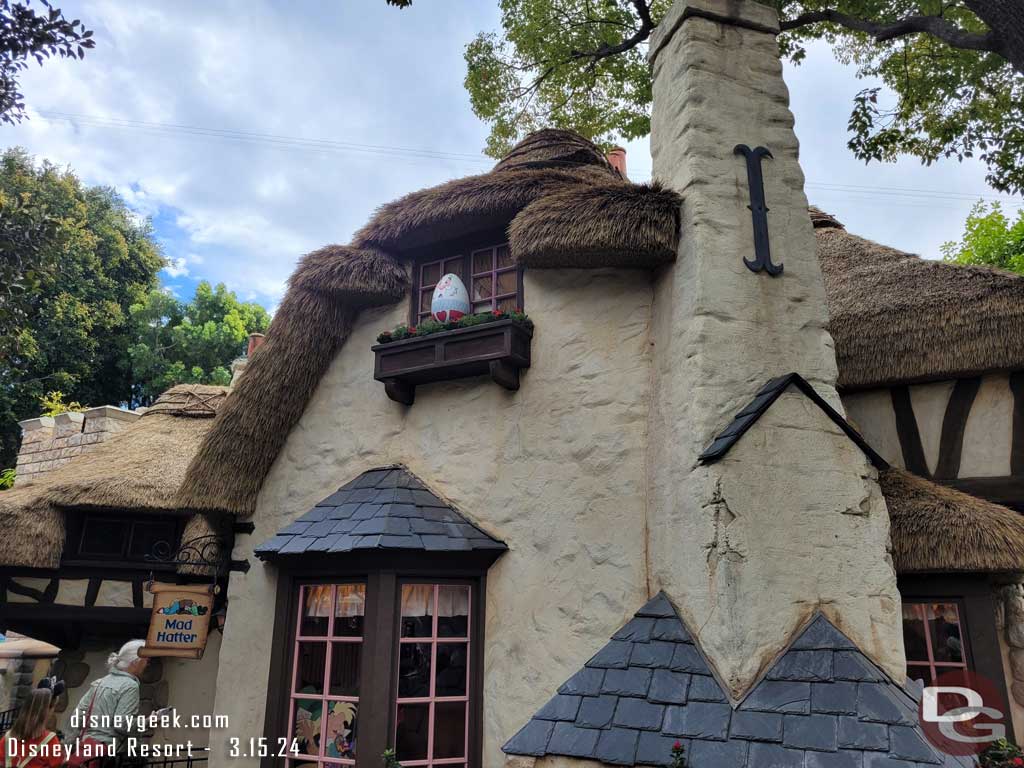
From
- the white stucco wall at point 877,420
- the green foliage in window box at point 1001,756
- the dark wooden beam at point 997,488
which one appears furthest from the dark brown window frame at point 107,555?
the dark wooden beam at point 997,488

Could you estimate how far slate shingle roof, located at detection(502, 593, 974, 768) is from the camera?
3154 mm

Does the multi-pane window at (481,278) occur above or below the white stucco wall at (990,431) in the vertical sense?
above

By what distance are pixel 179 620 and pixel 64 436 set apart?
211 inches

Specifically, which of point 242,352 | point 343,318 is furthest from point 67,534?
point 242,352

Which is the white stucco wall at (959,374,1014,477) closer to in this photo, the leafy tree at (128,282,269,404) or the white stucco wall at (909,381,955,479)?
the white stucco wall at (909,381,955,479)

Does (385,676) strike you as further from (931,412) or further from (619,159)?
(619,159)

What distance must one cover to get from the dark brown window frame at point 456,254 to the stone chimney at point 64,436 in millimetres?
5717

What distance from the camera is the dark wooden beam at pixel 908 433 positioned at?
5.87 meters

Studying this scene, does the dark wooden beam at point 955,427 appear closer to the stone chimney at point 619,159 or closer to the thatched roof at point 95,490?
the stone chimney at point 619,159

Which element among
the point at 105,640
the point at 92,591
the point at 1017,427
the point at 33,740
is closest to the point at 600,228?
the point at 1017,427

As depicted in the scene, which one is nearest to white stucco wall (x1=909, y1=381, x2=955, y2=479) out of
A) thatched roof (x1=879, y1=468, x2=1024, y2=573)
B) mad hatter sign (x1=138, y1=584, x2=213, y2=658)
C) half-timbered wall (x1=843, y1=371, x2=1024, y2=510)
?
half-timbered wall (x1=843, y1=371, x2=1024, y2=510)

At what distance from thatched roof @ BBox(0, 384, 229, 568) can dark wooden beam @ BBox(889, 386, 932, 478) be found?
22.6 feet

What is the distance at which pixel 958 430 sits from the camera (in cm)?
575

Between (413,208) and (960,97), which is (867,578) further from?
(960,97)
